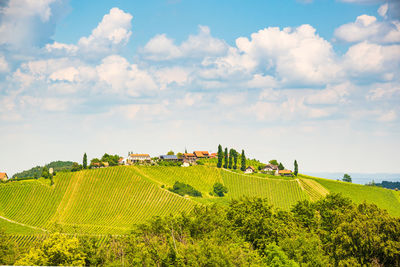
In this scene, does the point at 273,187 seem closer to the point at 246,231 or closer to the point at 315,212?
the point at 315,212

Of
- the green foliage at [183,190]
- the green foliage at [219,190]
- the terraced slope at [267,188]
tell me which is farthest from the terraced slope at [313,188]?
the green foliage at [183,190]

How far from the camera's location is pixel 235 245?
5425cm

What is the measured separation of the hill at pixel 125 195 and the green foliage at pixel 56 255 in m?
76.9

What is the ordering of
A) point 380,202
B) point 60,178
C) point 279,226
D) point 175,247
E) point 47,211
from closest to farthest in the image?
point 175,247
point 279,226
point 47,211
point 380,202
point 60,178

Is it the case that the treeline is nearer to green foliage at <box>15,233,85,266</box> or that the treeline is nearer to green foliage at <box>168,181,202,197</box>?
green foliage at <box>15,233,85,266</box>

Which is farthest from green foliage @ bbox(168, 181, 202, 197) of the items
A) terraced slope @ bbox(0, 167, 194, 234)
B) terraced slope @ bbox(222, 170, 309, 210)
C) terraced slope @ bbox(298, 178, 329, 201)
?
terraced slope @ bbox(298, 178, 329, 201)

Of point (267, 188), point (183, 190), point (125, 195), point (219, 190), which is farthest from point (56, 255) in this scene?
point (267, 188)

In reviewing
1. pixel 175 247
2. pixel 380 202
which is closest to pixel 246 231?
pixel 175 247

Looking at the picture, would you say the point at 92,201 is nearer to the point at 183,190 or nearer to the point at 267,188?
the point at 183,190

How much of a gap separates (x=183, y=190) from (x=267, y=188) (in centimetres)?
3864

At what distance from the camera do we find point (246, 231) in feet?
236

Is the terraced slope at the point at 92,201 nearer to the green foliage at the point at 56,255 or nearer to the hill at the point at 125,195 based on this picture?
the hill at the point at 125,195

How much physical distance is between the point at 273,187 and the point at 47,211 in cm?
9616

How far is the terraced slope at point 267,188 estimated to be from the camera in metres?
168
